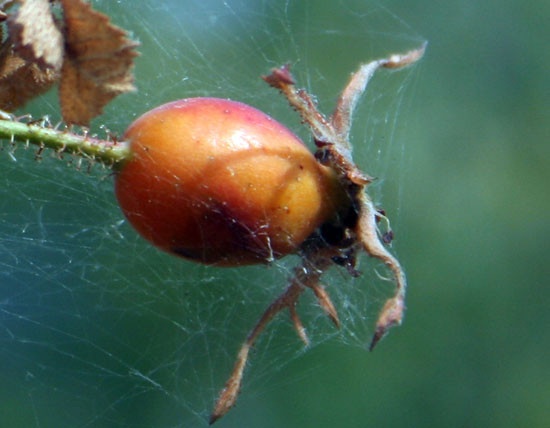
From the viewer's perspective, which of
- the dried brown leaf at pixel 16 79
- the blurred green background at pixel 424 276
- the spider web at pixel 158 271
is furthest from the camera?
the blurred green background at pixel 424 276

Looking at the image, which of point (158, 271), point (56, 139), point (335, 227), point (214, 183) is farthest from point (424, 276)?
point (56, 139)

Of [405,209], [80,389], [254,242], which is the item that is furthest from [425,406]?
[254,242]

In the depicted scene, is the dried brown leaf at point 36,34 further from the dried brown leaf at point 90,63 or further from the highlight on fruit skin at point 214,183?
the highlight on fruit skin at point 214,183

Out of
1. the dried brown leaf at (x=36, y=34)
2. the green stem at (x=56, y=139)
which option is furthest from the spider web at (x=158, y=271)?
the dried brown leaf at (x=36, y=34)

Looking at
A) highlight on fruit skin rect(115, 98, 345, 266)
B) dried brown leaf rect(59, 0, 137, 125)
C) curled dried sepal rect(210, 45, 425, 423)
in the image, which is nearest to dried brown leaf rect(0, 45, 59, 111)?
dried brown leaf rect(59, 0, 137, 125)

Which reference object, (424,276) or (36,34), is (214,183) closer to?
(36,34)

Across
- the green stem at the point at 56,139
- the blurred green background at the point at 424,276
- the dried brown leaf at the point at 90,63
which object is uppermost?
the dried brown leaf at the point at 90,63
